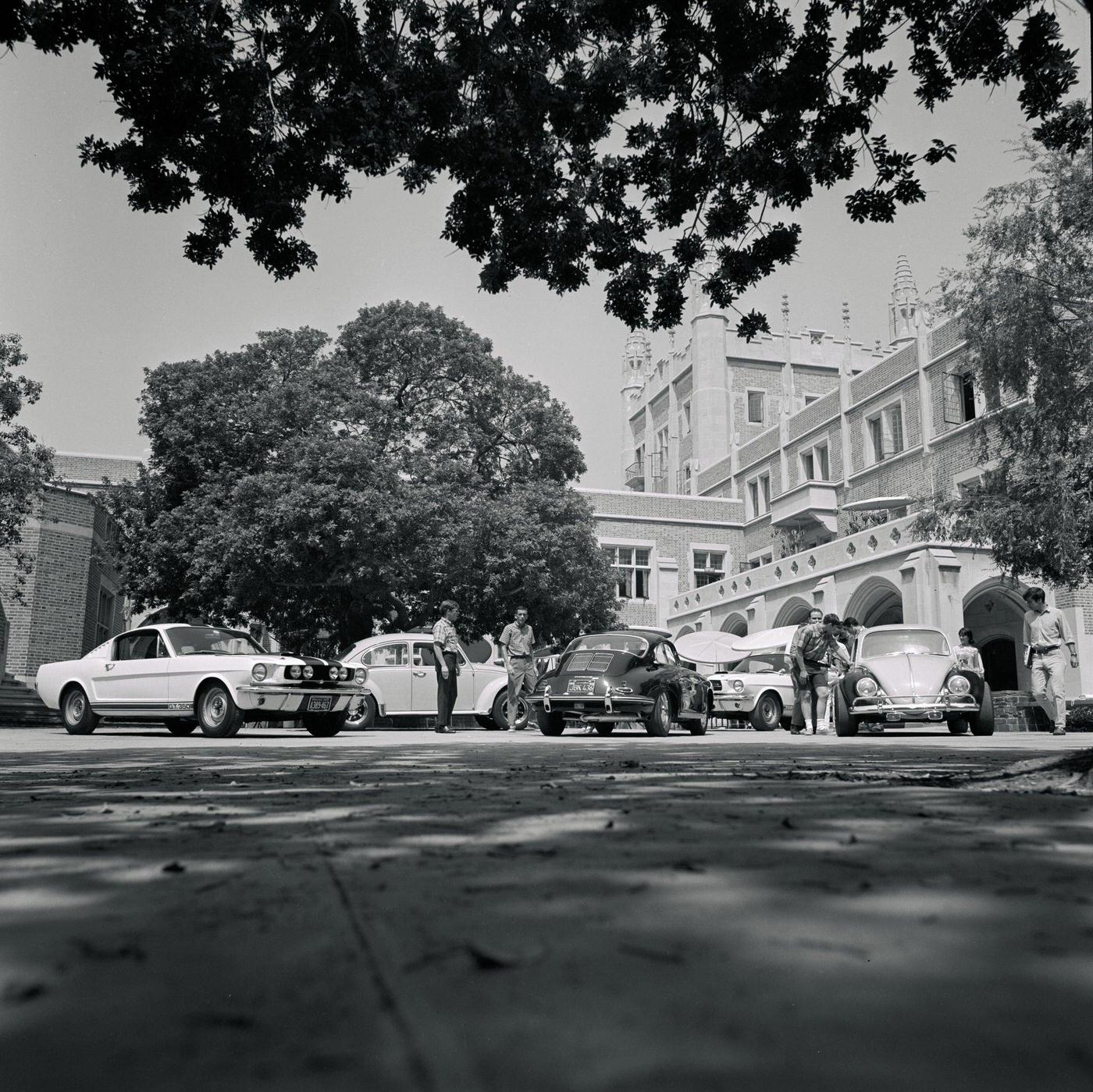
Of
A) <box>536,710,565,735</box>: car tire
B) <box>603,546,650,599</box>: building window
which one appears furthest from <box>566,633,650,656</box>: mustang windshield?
<box>603,546,650,599</box>: building window

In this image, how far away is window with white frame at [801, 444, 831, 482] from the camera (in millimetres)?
45688

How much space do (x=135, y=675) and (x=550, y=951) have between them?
588 inches

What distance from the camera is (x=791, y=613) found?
35594 millimetres

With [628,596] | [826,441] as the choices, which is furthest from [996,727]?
[628,596]

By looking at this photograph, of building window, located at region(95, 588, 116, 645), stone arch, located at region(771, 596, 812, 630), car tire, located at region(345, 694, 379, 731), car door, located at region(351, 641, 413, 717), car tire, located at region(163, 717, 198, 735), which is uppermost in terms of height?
building window, located at region(95, 588, 116, 645)

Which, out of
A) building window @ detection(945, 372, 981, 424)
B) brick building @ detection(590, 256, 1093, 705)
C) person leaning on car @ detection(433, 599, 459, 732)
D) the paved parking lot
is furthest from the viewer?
building window @ detection(945, 372, 981, 424)

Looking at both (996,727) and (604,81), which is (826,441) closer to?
(996,727)

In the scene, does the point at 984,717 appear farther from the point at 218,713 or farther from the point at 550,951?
the point at 550,951

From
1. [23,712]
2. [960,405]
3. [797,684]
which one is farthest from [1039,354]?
[23,712]

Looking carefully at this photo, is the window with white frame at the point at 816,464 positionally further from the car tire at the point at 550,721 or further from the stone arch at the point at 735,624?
the car tire at the point at 550,721

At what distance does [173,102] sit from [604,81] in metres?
2.88

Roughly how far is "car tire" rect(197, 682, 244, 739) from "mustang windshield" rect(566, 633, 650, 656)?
490 centimetres

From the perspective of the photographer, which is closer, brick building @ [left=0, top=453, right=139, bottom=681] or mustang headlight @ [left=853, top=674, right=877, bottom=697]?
mustang headlight @ [left=853, top=674, right=877, bottom=697]

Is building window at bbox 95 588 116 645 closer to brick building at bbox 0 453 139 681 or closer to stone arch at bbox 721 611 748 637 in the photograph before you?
brick building at bbox 0 453 139 681
